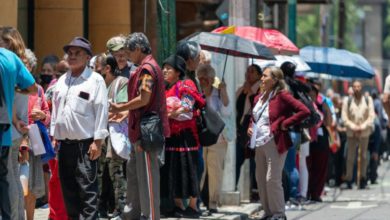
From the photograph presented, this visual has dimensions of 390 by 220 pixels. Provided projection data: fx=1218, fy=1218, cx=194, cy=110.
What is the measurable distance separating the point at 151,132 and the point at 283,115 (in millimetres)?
3077

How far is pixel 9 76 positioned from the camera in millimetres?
10203

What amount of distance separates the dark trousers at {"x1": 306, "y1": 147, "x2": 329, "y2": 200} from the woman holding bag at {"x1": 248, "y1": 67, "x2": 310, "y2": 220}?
474 cm

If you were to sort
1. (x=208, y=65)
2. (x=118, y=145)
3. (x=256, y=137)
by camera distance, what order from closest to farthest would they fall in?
(x=118, y=145), (x=256, y=137), (x=208, y=65)

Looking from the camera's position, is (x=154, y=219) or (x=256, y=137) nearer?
(x=154, y=219)

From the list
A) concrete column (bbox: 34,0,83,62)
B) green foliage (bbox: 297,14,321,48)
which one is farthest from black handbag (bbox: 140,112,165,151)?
green foliage (bbox: 297,14,321,48)

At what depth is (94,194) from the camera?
1163cm

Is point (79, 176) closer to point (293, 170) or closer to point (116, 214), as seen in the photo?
point (116, 214)

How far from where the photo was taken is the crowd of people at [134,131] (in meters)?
11.1

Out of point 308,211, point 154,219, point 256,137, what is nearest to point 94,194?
point 154,219

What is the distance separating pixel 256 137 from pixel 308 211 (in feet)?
9.76

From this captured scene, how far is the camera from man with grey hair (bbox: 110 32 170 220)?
11695 millimetres

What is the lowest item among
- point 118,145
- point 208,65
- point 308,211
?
point 308,211

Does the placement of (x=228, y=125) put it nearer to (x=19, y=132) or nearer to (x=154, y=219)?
(x=154, y=219)

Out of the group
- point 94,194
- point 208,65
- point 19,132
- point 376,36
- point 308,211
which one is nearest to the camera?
point 19,132
